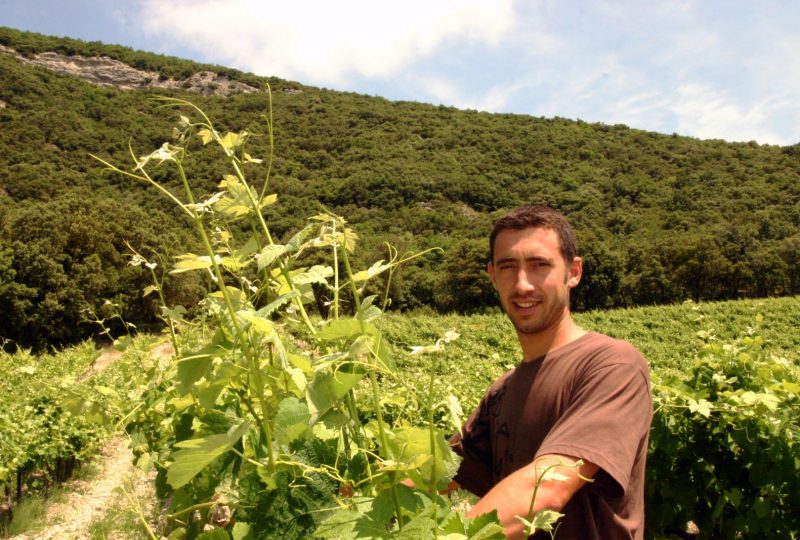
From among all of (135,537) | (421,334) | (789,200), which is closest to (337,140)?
(789,200)

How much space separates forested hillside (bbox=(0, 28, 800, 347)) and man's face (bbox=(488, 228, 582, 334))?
20.7 metres

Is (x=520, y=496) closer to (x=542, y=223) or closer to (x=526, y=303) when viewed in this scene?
(x=526, y=303)

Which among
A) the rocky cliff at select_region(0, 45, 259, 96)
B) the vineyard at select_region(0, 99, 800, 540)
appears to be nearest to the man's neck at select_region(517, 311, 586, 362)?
the vineyard at select_region(0, 99, 800, 540)

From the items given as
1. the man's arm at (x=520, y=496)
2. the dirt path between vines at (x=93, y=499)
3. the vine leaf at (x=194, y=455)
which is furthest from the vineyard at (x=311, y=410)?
the dirt path between vines at (x=93, y=499)

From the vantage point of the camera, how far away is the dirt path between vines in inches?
239

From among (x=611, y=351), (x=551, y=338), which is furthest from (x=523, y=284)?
(x=611, y=351)

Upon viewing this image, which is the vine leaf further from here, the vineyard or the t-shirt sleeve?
the t-shirt sleeve

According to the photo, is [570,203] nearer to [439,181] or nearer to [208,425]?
[439,181]

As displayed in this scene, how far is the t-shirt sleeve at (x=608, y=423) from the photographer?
119cm

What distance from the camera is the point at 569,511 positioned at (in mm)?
1314

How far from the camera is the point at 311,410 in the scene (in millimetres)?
688

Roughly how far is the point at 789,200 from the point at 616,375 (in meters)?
60.1

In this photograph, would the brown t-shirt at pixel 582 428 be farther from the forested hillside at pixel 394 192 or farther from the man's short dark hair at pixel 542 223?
the forested hillside at pixel 394 192

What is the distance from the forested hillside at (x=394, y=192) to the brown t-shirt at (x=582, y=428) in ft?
68.0
